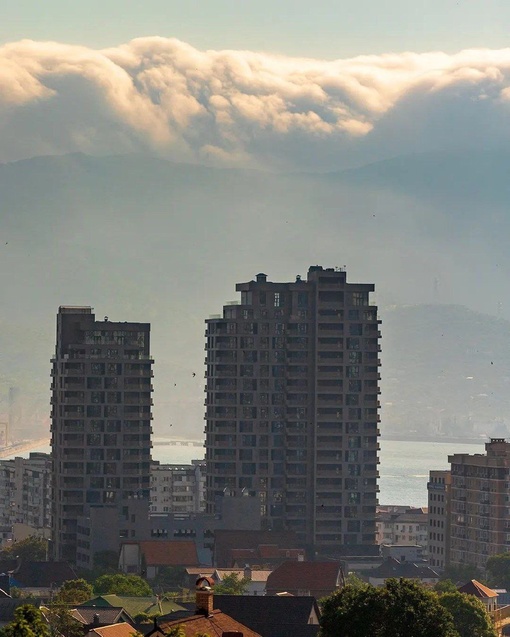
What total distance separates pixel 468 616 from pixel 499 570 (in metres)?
73.8

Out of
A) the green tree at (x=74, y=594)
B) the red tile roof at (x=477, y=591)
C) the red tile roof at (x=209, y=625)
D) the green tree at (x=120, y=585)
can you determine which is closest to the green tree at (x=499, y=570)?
the red tile roof at (x=477, y=591)

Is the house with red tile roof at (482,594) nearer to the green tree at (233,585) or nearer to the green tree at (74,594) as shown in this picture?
the green tree at (233,585)

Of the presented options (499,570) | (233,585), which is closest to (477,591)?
(233,585)

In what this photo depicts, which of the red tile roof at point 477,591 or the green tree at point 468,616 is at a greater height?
the red tile roof at point 477,591

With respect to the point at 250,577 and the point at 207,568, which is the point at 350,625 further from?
the point at 207,568

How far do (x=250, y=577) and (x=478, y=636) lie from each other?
5490 cm

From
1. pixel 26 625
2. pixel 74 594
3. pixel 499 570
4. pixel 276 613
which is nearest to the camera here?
pixel 26 625

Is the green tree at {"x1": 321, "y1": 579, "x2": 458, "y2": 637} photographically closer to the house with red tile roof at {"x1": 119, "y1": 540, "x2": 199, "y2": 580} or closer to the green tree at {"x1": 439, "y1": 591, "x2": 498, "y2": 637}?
the green tree at {"x1": 439, "y1": 591, "x2": 498, "y2": 637}

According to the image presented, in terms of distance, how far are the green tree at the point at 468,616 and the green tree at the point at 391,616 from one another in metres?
31.0

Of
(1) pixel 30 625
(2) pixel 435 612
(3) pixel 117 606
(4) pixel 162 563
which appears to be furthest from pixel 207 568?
(1) pixel 30 625

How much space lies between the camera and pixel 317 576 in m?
163

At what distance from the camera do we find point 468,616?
120438 millimetres

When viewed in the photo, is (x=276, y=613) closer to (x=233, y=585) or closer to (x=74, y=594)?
(x=74, y=594)

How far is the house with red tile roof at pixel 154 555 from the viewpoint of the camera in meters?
187
